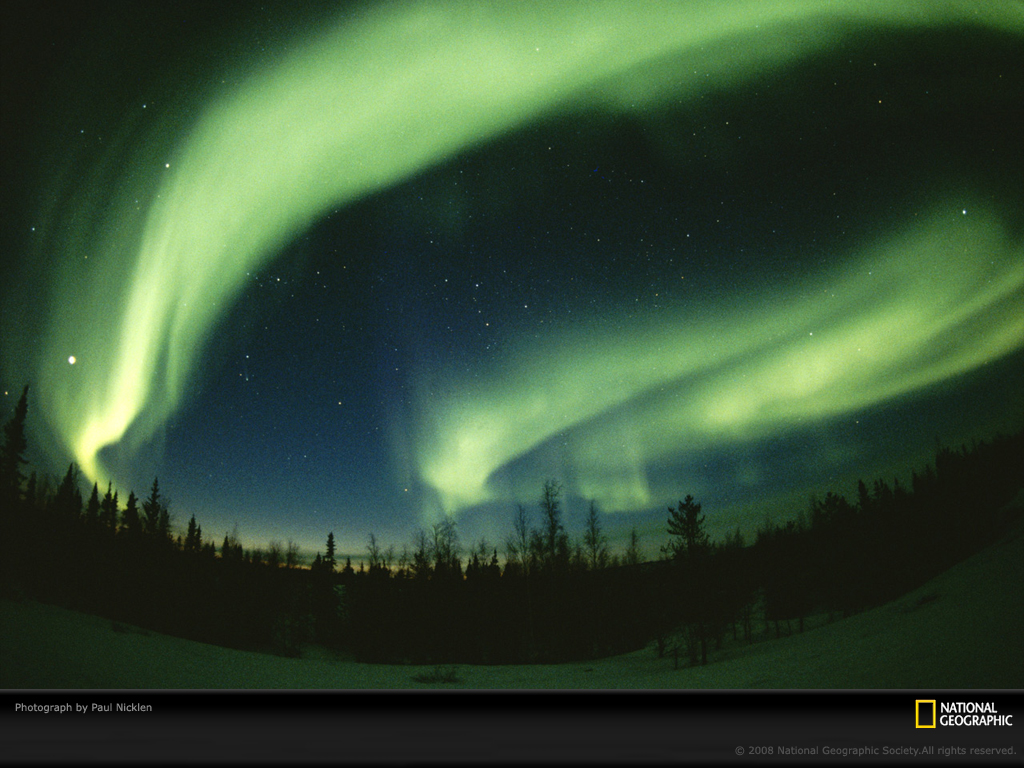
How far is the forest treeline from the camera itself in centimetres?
1700

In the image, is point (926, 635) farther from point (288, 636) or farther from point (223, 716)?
point (288, 636)

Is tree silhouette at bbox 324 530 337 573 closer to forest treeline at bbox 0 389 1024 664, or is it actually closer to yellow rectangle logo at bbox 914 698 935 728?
forest treeline at bbox 0 389 1024 664

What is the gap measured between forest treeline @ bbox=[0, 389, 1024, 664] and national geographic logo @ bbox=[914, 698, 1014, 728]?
1467 centimetres

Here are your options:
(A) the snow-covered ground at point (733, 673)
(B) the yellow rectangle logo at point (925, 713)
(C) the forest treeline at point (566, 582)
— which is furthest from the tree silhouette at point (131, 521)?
(B) the yellow rectangle logo at point (925, 713)

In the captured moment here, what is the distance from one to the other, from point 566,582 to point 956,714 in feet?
80.7

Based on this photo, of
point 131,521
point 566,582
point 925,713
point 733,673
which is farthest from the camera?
point 566,582

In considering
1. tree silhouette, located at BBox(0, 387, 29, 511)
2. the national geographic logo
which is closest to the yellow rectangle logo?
the national geographic logo

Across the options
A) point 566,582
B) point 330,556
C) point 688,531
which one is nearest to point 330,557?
point 330,556

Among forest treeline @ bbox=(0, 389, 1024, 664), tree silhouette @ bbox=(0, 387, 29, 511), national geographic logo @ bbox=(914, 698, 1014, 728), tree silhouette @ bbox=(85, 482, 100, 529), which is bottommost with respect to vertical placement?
forest treeline @ bbox=(0, 389, 1024, 664)

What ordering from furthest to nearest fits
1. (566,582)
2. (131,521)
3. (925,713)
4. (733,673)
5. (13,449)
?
(566,582) → (131,521) → (733,673) → (13,449) → (925,713)

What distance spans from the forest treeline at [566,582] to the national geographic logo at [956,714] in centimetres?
1467

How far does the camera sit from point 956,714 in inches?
135

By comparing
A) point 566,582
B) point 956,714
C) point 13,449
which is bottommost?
point 566,582

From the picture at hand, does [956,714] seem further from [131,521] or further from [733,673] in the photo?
[131,521]
